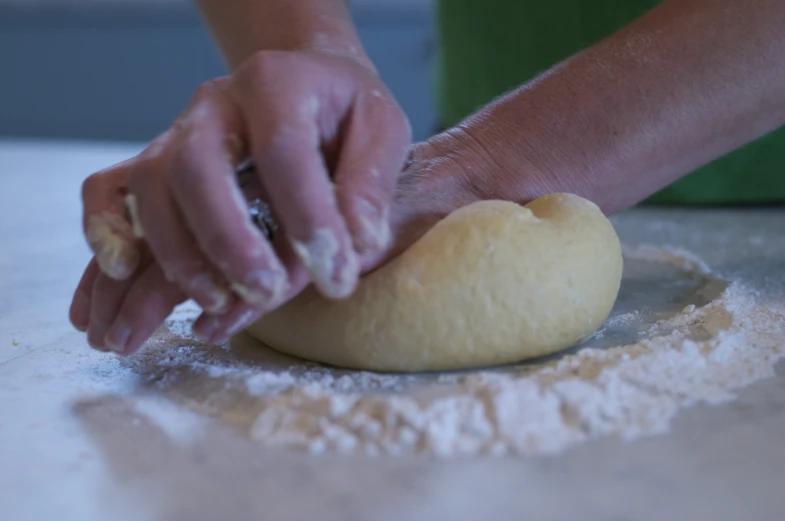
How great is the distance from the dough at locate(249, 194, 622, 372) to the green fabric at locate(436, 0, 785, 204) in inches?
39.1

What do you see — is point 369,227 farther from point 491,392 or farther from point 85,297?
point 85,297

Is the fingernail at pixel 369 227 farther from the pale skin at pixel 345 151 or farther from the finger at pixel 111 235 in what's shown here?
Result: the finger at pixel 111 235

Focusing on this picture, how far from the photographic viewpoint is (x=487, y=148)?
0.93 m

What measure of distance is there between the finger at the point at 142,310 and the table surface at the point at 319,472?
53 mm

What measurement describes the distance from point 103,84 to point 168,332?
384 centimetres

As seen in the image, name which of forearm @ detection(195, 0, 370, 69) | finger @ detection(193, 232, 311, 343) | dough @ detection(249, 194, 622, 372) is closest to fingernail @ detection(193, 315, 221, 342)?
finger @ detection(193, 232, 311, 343)

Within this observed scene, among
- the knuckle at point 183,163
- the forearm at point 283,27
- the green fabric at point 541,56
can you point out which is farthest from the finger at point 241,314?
the green fabric at point 541,56

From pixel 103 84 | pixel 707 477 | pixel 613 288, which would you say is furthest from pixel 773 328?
pixel 103 84

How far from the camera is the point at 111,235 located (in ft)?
2.45

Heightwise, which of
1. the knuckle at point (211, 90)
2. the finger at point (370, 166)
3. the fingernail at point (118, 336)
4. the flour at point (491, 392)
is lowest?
the flour at point (491, 392)

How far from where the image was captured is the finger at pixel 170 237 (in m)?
0.69

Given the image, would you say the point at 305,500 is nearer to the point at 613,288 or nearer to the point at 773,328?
the point at 613,288

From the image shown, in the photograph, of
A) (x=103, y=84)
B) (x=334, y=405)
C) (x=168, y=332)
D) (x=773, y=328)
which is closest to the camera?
(x=334, y=405)

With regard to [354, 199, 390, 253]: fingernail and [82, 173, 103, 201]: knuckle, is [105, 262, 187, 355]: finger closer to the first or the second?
[82, 173, 103, 201]: knuckle
